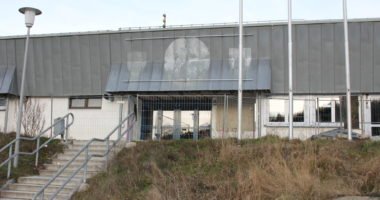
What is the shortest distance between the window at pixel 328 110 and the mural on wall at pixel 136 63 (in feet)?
24.2

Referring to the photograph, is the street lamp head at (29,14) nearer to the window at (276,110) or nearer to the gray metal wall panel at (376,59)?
the window at (276,110)

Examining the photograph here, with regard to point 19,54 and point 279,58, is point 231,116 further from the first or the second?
point 19,54

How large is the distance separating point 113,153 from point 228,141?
3613 millimetres

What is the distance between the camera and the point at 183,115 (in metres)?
19.1

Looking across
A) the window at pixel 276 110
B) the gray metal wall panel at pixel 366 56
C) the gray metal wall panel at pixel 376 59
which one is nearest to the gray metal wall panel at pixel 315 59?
the window at pixel 276 110

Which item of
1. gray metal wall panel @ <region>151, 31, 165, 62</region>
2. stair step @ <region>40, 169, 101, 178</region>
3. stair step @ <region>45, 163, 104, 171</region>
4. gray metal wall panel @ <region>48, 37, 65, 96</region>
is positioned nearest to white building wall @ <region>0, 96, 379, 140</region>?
gray metal wall panel @ <region>48, 37, 65, 96</region>

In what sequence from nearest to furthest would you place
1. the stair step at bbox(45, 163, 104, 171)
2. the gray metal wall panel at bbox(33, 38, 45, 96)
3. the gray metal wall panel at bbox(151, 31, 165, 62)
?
the stair step at bbox(45, 163, 104, 171) → the gray metal wall panel at bbox(151, 31, 165, 62) → the gray metal wall panel at bbox(33, 38, 45, 96)

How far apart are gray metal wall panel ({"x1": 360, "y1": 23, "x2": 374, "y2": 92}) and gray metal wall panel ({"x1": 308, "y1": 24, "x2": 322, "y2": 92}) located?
62.6 inches

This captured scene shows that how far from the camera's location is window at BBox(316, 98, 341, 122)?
58.0 ft

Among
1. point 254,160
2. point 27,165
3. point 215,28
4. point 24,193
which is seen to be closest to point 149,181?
point 254,160

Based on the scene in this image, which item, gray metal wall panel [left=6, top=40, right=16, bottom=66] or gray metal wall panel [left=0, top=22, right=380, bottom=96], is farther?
A: gray metal wall panel [left=6, top=40, right=16, bottom=66]

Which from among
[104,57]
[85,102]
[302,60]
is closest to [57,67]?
[85,102]

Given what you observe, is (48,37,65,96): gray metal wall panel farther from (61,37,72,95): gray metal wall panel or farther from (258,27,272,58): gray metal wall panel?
(258,27,272,58): gray metal wall panel

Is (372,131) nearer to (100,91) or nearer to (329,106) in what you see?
(329,106)
